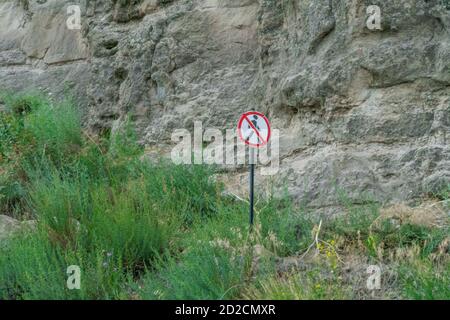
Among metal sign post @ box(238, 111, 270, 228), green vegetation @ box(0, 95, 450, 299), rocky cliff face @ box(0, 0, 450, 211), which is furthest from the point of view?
rocky cliff face @ box(0, 0, 450, 211)

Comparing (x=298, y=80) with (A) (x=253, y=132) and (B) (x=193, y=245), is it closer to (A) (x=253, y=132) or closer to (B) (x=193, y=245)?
(A) (x=253, y=132)

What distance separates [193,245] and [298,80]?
7.74ft

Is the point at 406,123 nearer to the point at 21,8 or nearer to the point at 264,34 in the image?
the point at 264,34

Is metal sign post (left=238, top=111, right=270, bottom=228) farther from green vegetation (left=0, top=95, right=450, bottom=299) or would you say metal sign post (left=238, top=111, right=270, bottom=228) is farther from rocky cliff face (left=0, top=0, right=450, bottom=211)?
rocky cliff face (left=0, top=0, right=450, bottom=211)

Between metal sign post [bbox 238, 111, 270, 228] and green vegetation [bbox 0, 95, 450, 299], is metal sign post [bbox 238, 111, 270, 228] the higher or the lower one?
the higher one

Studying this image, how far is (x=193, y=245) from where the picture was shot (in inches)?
212

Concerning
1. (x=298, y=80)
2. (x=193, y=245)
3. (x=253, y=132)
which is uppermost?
(x=298, y=80)

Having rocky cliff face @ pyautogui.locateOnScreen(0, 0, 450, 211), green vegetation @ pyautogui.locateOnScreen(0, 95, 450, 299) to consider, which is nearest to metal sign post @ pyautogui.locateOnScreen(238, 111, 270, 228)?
green vegetation @ pyautogui.locateOnScreen(0, 95, 450, 299)

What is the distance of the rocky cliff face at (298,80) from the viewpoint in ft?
20.7

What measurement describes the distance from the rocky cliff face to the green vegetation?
0.50m

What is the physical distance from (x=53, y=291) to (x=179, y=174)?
2.38 metres

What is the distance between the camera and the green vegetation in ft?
15.7

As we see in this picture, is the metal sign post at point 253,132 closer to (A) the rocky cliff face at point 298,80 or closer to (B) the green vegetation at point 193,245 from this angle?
(B) the green vegetation at point 193,245

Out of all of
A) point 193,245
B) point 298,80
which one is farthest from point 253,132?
point 298,80
